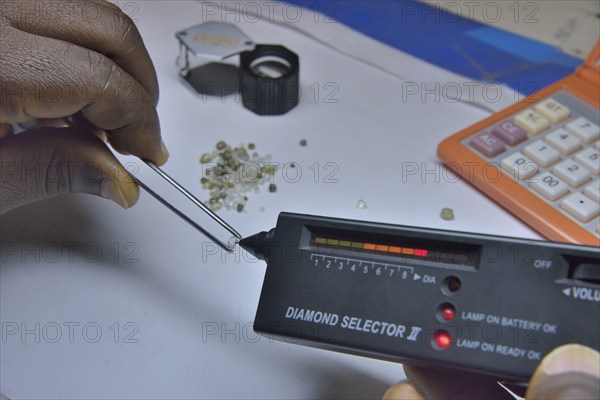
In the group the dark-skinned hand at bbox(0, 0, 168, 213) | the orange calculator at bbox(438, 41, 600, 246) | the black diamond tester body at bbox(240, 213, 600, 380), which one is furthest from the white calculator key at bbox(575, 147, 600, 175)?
the dark-skinned hand at bbox(0, 0, 168, 213)

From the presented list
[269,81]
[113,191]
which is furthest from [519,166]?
[113,191]

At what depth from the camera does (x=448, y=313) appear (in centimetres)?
38

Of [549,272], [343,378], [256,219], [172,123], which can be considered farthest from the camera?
[172,123]

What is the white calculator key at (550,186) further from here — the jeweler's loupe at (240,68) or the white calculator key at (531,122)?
the jeweler's loupe at (240,68)

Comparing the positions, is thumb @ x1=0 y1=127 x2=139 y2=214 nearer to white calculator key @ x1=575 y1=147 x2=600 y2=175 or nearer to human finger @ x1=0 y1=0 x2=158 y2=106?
human finger @ x1=0 y1=0 x2=158 y2=106

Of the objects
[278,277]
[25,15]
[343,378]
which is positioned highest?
[25,15]

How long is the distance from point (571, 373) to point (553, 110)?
17.3 inches

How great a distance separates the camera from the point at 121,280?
22.4 inches

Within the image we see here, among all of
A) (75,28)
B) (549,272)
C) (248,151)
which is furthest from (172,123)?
(549,272)

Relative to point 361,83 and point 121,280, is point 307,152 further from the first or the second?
point 121,280

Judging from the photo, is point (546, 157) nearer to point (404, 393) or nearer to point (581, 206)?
point (581, 206)

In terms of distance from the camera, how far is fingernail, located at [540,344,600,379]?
1.07 feet

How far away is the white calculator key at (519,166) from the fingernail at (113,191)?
40 centimetres

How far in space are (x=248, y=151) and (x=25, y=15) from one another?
280mm
